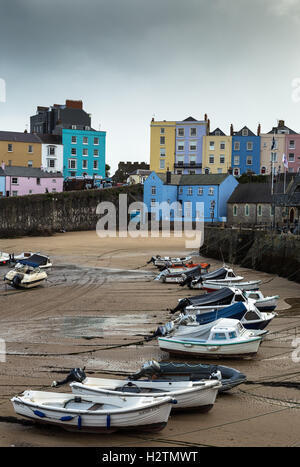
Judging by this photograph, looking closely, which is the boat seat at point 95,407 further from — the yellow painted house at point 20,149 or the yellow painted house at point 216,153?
the yellow painted house at point 216,153

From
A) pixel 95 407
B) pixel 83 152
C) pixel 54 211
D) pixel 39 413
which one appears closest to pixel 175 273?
pixel 95 407

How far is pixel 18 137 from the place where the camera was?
6675 cm

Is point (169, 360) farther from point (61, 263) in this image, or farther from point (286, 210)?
point (286, 210)

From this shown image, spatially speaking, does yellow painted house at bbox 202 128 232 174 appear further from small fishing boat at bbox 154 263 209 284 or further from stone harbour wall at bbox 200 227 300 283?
small fishing boat at bbox 154 263 209 284

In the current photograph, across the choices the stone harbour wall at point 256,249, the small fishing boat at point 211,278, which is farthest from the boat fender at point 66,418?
the stone harbour wall at point 256,249

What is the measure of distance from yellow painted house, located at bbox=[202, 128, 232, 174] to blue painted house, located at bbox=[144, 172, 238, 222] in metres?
8.54

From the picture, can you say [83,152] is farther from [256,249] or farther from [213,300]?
[213,300]

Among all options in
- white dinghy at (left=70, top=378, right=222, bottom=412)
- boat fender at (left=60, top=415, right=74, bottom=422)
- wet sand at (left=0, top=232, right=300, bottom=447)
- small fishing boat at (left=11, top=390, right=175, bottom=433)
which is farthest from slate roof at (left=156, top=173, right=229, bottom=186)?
boat fender at (left=60, top=415, right=74, bottom=422)

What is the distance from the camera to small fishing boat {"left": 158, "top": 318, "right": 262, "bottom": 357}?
53.7ft

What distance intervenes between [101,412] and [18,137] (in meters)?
59.9

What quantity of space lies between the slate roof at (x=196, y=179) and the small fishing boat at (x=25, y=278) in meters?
32.1
